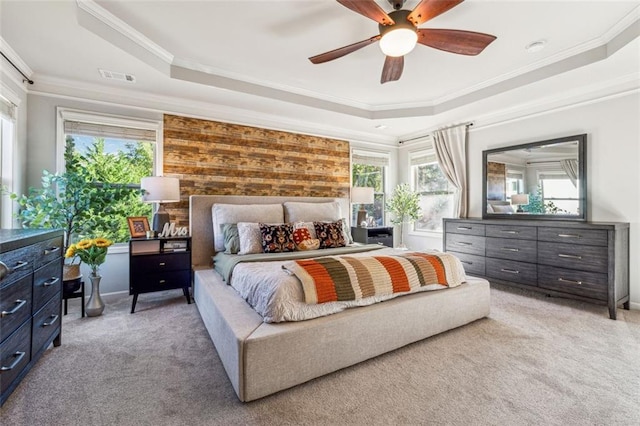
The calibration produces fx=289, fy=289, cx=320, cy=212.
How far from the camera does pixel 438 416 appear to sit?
1.54m

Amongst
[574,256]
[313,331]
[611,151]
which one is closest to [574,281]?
[574,256]

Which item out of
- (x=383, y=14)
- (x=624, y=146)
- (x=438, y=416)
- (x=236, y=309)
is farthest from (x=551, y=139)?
(x=236, y=309)

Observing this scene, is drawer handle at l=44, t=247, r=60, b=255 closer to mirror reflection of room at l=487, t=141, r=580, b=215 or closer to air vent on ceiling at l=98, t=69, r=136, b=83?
air vent on ceiling at l=98, t=69, r=136, b=83

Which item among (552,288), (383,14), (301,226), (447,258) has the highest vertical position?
A: (383,14)

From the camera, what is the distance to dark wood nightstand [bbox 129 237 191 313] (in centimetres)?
301

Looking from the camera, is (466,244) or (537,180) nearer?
(537,180)

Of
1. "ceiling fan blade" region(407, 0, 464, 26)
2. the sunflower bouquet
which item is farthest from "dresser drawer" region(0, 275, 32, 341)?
"ceiling fan blade" region(407, 0, 464, 26)

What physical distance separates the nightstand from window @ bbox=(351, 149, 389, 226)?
56 centimetres

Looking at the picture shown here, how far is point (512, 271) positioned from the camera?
3559 millimetres

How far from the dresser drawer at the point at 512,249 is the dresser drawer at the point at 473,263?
159mm

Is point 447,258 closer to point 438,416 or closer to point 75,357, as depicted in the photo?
point 438,416

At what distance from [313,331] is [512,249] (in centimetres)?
300

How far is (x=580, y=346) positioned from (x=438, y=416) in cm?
159

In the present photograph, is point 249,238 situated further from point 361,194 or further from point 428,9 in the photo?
point 428,9
